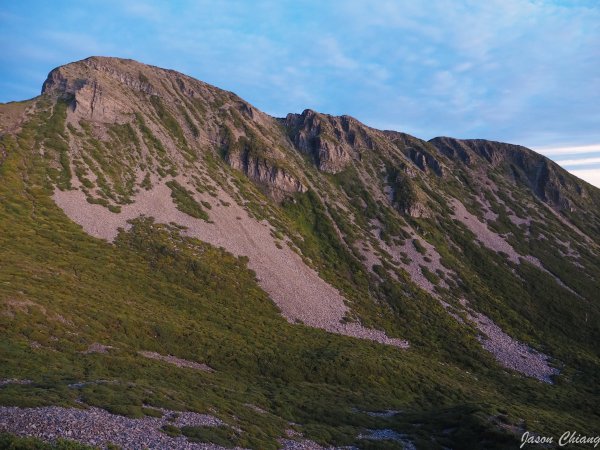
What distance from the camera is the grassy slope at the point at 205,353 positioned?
30719 millimetres

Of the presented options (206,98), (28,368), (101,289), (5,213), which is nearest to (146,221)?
(5,213)

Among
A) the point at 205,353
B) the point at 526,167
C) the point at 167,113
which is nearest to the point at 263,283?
the point at 205,353

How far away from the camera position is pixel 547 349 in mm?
75750

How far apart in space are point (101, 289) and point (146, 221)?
1077 inches

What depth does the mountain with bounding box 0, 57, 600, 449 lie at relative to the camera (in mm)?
31578

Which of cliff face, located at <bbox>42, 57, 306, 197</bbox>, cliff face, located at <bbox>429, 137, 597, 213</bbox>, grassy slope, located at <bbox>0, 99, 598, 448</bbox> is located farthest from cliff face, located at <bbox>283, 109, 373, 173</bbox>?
grassy slope, located at <bbox>0, 99, 598, 448</bbox>

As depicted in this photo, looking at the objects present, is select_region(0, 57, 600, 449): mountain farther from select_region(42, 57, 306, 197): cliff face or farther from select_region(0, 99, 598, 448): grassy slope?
select_region(42, 57, 306, 197): cliff face

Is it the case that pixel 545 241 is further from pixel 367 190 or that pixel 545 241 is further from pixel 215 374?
pixel 215 374

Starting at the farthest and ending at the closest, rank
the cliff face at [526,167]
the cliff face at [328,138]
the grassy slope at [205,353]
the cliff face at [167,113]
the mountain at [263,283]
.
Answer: the cliff face at [526,167], the cliff face at [328,138], the cliff face at [167,113], the mountain at [263,283], the grassy slope at [205,353]

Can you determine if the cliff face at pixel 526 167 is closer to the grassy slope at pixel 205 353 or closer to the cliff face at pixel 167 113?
the cliff face at pixel 167 113

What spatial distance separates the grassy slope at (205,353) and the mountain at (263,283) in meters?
0.33

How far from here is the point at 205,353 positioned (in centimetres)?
4600

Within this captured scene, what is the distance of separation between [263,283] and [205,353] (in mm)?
27351

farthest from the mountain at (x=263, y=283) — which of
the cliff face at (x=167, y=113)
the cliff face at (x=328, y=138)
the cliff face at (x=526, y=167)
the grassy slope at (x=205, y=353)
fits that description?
the cliff face at (x=526, y=167)
